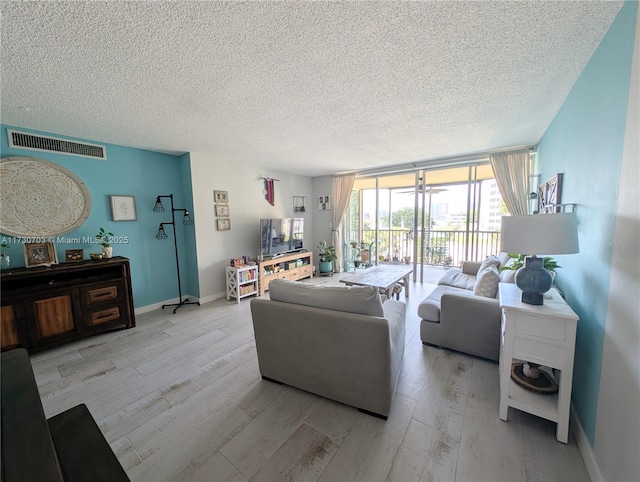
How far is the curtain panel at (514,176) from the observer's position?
3.68 metres

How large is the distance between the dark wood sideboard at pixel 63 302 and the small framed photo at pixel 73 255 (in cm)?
14

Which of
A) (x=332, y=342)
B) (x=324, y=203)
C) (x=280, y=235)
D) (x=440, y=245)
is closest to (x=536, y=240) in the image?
(x=332, y=342)

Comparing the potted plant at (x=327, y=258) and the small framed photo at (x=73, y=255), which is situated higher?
the small framed photo at (x=73, y=255)

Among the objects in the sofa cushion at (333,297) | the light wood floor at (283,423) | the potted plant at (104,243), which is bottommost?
the light wood floor at (283,423)

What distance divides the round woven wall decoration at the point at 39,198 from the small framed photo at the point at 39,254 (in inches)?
5.3

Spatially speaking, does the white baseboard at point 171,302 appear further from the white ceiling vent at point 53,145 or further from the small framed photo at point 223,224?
the white ceiling vent at point 53,145

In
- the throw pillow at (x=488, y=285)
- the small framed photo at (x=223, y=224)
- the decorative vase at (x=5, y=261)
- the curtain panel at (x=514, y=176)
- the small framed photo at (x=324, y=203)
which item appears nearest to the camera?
the throw pillow at (x=488, y=285)

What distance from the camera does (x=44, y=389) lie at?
1.99 metres

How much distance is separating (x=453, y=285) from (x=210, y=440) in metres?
3.05

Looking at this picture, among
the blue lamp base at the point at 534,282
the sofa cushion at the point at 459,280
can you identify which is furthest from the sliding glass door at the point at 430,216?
the blue lamp base at the point at 534,282

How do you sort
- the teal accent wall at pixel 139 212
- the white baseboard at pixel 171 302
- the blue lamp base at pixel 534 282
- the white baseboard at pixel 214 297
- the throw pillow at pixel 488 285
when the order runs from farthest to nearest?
1. the white baseboard at pixel 214 297
2. the white baseboard at pixel 171 302
3. the teal accent wall at pixel 139 212
4. the throw pillow at pixel 488 285
5. the blue lamp base at pixel 534 282

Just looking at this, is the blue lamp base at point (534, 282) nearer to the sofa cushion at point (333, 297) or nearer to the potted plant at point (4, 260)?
the sofa cushion at point (333, 297)

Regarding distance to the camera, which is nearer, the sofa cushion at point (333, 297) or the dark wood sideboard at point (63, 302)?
the sofa cushion at point (333, 297)

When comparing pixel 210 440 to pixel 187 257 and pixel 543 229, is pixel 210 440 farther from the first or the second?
pixel 187 257
